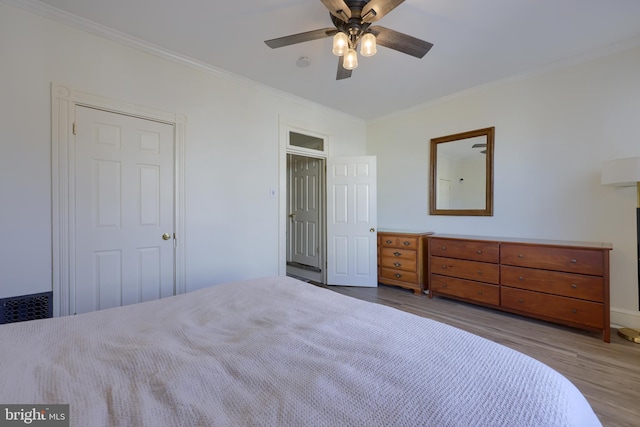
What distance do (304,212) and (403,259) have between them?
6.06ft

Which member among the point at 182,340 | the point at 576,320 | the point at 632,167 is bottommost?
the point at 576,320

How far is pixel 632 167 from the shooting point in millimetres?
2182

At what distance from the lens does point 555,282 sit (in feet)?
8.41

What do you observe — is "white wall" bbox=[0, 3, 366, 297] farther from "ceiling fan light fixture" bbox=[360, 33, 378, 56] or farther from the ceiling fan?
"ceiling fan light fixture" bbox=[360, 33, 378, 56]

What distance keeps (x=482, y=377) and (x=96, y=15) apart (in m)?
3.32

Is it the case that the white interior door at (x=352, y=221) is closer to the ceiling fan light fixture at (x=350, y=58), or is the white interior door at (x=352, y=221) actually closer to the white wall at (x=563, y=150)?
the white wall at (x=563, y=150)

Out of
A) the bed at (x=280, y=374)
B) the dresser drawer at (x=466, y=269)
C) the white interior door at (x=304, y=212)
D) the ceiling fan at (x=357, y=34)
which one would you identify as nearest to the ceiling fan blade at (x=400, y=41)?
the ceiling fan at (x=357, y=34)

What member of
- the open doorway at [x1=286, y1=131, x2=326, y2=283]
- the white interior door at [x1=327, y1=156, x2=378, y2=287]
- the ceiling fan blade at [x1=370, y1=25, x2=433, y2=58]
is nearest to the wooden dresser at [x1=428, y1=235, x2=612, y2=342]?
the white interior door at [x1=327, y1=156, x2=378, y2=287]

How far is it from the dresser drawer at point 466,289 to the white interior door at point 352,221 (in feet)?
2.93

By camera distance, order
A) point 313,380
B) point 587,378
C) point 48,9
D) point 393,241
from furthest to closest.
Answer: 1. point 393,241
2. point 48,9
3. point 587,378
4. point 313,380

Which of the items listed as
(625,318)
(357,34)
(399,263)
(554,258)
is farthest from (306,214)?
(625,318)

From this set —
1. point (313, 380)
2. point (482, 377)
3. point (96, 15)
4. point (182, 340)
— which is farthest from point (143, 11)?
point (482, 377)

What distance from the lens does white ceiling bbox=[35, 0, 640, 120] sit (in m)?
2.05

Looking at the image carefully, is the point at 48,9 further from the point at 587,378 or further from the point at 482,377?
the point at 587,378
